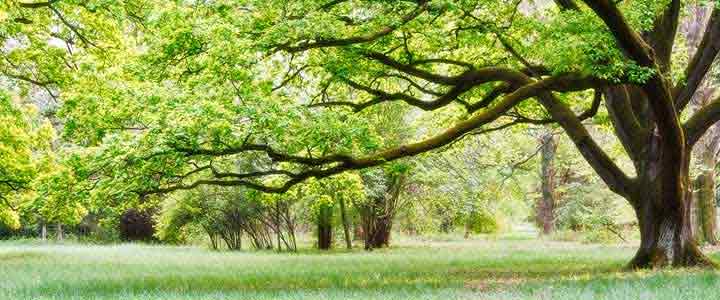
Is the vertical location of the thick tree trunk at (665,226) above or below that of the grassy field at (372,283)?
above

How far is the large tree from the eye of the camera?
12.2 meters

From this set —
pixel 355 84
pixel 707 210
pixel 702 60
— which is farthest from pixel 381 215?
pixel 702 60

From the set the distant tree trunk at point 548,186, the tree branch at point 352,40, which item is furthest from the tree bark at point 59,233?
the tree branch at point 352,40

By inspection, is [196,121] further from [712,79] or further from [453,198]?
[453,198]

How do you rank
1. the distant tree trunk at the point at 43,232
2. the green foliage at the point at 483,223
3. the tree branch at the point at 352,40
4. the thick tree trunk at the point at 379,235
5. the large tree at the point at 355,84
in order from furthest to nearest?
the distant tree trunk at the point at 43,232 < the green foliage at the point at 483,223 < the thick tree trunk at the point at 379,235 < the tree branch at the point at 352,40 < the large tree at the point at 355,84

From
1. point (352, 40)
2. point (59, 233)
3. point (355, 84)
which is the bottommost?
Answer: point (59, 233)

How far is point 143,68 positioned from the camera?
44.7 feet

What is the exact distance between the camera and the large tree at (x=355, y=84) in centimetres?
1221

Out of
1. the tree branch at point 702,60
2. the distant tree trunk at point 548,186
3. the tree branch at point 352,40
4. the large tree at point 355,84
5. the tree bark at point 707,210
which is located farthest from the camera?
the distant tree trunk at point 548,186

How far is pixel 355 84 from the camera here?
17156 mm

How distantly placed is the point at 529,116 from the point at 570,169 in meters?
30.0

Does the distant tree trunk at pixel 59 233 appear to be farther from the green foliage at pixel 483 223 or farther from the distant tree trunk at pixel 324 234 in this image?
the green foliage at pixel 483 223

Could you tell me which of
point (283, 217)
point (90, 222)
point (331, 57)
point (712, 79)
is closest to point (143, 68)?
point (331, 57)

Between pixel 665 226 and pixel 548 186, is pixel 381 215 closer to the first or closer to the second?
pixel 665 226
